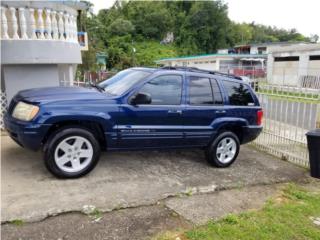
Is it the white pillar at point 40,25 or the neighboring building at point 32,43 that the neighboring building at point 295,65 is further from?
the white pillar at point 40,25

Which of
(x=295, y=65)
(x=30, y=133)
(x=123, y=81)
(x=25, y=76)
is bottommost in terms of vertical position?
(x=30, y=133)

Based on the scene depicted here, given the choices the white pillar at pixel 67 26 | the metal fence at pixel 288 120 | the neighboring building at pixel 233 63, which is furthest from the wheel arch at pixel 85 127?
the neighboring building at pixel 233 63

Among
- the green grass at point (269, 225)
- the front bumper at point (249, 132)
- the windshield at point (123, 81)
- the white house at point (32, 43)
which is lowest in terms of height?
the green grass at point (269, 225)

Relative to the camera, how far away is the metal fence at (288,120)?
22.6ft

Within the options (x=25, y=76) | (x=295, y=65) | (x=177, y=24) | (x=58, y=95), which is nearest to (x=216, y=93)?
(x=58, y=95)

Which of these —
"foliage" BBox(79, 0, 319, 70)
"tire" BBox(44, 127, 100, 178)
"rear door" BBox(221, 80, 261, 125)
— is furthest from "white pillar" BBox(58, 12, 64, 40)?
"foliage" BBox(79, 0, 319, 70)

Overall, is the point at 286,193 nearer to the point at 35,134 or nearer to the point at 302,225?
the point at 302,225

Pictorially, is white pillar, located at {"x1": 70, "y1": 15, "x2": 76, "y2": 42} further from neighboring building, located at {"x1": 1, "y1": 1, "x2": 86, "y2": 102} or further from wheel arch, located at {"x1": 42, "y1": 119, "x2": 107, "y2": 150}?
wheel arch, located at {"x1": 42, "y1": 119, "x2": 107, "y2": 150}

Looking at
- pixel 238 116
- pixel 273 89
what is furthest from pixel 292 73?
pixel 238 116

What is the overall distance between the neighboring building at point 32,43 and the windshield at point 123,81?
299 cm

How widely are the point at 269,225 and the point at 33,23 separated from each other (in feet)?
22.7

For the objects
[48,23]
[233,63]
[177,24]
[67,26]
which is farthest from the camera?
[177,24]

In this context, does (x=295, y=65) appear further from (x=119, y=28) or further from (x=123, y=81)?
(x=119, y=28)

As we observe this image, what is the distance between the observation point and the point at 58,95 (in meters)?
4.80
